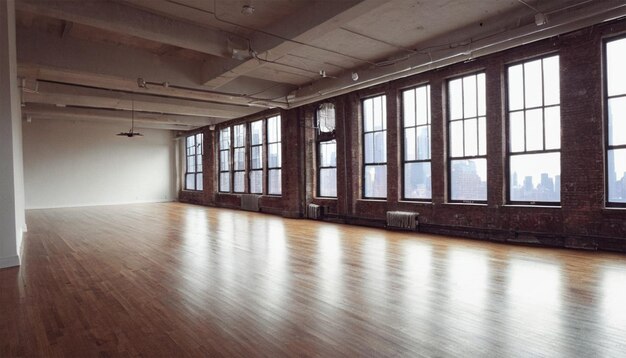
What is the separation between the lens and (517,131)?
702 centimetres

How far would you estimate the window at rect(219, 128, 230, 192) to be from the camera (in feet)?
51.7

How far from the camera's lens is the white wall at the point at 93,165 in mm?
15609

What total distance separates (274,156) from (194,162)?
7188 millimetres

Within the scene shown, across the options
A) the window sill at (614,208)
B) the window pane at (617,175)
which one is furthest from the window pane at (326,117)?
the window sill at (614,208)

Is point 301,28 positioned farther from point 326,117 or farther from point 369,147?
point 326,117

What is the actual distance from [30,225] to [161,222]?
11.1 ft

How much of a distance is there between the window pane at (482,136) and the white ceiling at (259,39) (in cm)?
152

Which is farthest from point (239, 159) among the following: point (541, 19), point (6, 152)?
point (541, 19)

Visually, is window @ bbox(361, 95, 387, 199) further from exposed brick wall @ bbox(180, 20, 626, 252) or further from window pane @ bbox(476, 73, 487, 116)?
window pane @ bbox(476, 73, 487, 116)

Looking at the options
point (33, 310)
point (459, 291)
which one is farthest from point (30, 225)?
point (459, 291)

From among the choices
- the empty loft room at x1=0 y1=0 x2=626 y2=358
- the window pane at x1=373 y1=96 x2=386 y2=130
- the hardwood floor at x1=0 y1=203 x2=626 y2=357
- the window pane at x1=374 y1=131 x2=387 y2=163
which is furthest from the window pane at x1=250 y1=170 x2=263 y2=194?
the hardwood floor at x1=0 y1=203 x2=626 y2=357

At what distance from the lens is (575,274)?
15.2 ft

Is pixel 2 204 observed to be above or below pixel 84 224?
above

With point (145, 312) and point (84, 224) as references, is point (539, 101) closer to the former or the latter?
point (145, 312)
